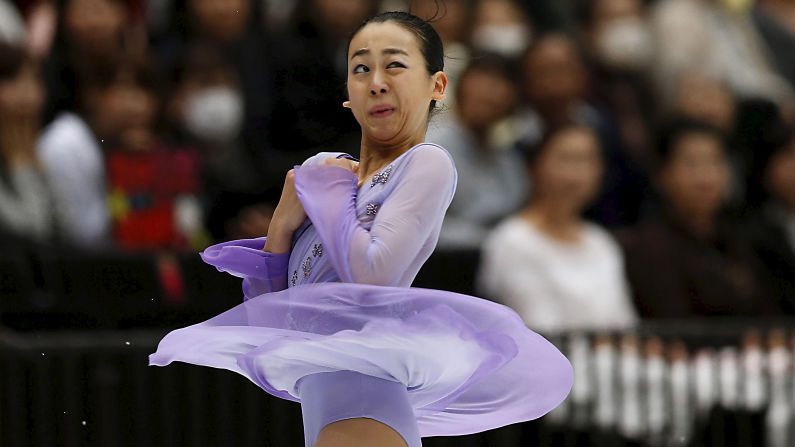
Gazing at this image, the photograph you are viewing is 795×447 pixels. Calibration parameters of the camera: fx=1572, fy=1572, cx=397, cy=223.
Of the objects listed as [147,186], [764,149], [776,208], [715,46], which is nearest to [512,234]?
[147,186]

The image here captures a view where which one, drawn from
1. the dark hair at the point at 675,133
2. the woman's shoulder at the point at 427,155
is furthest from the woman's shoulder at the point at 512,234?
the woman's shoulder at the point at 427,155

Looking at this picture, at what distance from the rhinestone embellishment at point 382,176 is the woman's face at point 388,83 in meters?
0.10

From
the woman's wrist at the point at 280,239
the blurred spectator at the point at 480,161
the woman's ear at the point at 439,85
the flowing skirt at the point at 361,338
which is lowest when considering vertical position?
the flowing skirt at the point at 361,338

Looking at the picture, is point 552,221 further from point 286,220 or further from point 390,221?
point 390,221

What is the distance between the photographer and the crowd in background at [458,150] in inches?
274

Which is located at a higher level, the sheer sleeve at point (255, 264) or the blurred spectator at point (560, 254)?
the blurred spectator at point (560, 254)

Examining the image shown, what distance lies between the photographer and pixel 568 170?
729 centimetres

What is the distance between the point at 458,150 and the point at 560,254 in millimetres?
736

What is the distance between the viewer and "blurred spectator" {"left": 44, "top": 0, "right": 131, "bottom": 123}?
284 inches

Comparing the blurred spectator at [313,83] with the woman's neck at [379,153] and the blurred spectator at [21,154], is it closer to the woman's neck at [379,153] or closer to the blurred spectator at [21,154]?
the blurred spectator at [21,154]

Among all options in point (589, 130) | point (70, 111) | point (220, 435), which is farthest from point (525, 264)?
point (70, 111)

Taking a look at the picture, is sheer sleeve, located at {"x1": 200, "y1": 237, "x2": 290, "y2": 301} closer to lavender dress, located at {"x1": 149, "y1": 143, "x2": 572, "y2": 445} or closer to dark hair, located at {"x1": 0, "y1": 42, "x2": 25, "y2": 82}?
lavender dress, located at {"x1": 149, "y1": 143, "x2": 572, "y2": 445}

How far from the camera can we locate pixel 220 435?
6.57 metres

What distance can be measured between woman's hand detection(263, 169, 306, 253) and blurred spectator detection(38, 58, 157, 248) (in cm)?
335
